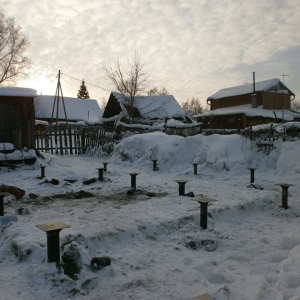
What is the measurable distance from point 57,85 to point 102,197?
73.8 feet

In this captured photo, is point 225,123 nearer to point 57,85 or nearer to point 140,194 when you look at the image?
point 57,85

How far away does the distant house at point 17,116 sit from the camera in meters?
11.4

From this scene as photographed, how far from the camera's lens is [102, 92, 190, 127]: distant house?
33.2 metres

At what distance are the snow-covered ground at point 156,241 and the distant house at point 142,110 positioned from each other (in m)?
24.2

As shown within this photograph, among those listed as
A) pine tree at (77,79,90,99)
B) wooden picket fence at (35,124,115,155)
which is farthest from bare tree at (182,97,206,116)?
wooden picket fence at (35,124,115,155)

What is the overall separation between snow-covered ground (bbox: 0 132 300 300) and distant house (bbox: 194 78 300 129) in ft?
79.4

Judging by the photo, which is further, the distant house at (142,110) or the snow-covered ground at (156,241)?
the distant house at (142,110)

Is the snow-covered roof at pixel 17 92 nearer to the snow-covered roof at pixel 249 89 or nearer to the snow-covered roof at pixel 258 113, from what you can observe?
the snow-covered roof at pixel 258 113

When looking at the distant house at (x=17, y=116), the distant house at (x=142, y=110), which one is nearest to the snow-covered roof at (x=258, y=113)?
the distant house at (x=142, y=110)

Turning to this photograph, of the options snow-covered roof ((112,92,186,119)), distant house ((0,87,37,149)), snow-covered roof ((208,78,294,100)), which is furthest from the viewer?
snow-covered roof ((208,78,294,100))

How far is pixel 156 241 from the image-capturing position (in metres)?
4.51

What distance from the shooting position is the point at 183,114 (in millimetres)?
35562

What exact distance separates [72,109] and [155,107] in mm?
16563

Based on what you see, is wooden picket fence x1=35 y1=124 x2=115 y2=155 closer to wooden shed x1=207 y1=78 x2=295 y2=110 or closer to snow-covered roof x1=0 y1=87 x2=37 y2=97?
snow-covered roof x1=0 y1=87 x2=37 y2=97
